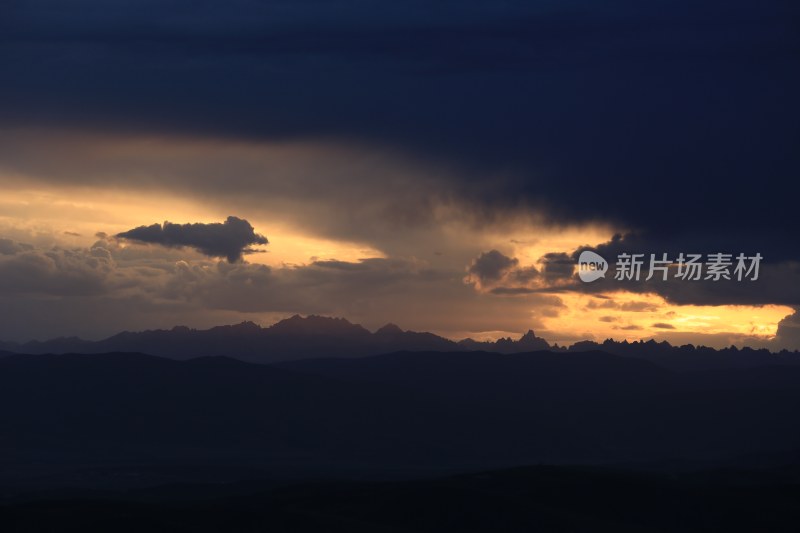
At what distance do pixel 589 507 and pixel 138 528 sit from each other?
58.1 m

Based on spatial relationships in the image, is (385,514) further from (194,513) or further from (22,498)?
(22,498)

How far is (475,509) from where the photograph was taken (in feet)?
422

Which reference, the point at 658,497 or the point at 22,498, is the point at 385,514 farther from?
the point at 22,498

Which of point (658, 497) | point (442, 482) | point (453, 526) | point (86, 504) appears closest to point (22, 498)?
point (86, 504)

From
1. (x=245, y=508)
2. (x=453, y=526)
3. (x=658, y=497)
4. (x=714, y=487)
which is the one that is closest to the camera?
(x=453, y=526)

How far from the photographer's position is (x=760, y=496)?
141750 millimetres

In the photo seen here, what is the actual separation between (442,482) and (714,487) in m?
39.7

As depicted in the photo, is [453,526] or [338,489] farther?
[338,489]

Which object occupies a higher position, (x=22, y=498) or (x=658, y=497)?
(x=658, y=497)

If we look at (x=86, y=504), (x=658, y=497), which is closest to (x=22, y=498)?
(x=86, y=504)

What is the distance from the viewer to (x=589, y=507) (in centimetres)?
13825

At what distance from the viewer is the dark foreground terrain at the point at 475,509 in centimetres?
11956

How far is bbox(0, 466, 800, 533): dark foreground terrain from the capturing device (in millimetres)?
119562

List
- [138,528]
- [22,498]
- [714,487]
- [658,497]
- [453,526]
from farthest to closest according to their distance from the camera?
1. [22,498]
2. [714,487]
3. [658,497]
4. [453,526]
5. [138,528]
